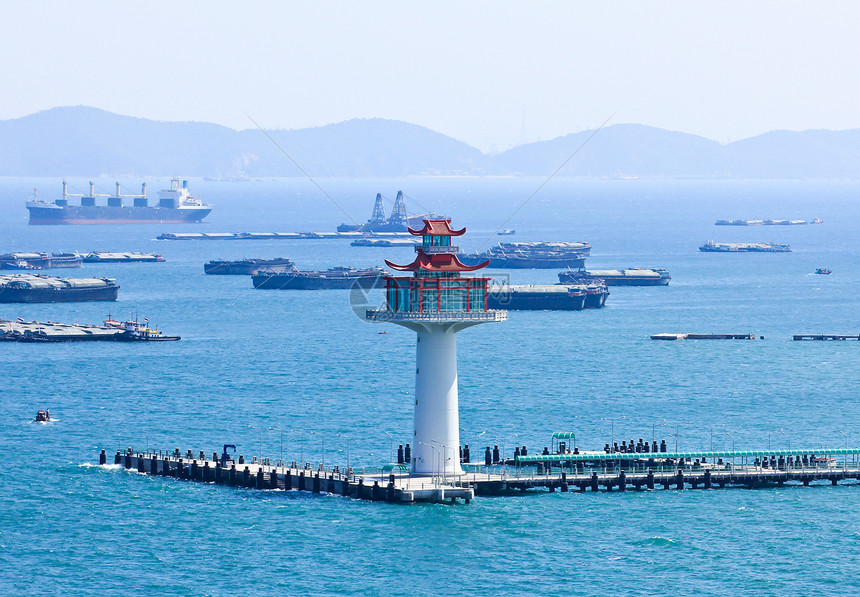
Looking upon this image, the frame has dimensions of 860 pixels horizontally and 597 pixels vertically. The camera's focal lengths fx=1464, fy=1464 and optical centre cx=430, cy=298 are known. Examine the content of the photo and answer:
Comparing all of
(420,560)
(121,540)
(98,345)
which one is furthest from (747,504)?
(98,345)

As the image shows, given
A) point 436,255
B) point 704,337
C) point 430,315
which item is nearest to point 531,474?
point 430,315

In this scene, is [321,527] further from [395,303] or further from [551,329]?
[551,329]

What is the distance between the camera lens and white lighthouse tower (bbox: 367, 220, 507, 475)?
74.8 meters

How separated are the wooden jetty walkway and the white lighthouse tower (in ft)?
9.29

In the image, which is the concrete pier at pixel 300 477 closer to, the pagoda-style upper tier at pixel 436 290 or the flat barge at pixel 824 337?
the pagoda-style upper tier at pixel 436 290

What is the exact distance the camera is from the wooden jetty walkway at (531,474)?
76562 mm

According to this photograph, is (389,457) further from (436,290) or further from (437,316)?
(436,290)

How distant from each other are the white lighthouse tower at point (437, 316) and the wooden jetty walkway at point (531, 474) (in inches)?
111

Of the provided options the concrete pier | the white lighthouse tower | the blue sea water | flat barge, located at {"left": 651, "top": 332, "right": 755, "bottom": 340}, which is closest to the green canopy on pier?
the blue sea water

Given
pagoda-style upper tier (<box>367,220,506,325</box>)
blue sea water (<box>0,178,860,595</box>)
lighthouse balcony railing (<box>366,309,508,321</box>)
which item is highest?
pagoda-style upper tier (<box>367,220,506,325</box>)

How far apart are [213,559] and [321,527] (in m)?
6.37

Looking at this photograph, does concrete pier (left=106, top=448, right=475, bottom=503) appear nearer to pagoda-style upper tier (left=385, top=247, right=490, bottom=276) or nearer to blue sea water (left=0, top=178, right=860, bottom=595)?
blue sea water (left=0, top=178, right=860, bottom=595)

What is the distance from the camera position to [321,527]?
73562mm

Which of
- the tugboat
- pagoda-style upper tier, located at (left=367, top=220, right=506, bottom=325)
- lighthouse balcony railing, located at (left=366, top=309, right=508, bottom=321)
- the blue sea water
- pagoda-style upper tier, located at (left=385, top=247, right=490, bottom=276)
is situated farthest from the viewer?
the tugboat
